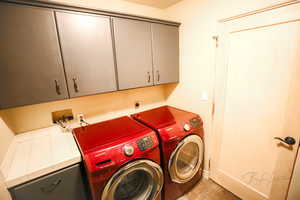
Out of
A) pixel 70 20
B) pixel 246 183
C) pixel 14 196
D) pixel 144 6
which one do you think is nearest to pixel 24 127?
pixel 14 196

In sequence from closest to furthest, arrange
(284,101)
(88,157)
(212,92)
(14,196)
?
(14,196) < (88,157) < (284,101) < (212,92)

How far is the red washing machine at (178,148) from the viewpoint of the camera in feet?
4.83

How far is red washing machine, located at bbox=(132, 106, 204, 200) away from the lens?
1472mm

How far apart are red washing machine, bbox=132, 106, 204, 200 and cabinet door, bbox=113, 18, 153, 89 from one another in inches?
20.9

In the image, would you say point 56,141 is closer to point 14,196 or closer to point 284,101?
point 14,196

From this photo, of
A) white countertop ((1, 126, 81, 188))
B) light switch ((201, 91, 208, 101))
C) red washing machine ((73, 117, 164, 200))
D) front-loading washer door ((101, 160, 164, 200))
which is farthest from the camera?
light switch ((201, 91, 208, 101))

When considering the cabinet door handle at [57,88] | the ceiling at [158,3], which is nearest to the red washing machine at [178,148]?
the cabinet door handle at [57,88]

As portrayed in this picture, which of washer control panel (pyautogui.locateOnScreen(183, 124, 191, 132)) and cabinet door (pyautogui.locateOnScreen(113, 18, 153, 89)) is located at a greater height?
cabinet door (pyautogui.locateOnScreen(113, 18, 153, 89))

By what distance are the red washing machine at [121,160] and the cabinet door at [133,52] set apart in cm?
54

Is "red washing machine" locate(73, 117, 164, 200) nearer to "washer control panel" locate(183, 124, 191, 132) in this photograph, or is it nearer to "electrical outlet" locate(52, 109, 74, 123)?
"electrical outlet" locate(52, 109, 74, 123)

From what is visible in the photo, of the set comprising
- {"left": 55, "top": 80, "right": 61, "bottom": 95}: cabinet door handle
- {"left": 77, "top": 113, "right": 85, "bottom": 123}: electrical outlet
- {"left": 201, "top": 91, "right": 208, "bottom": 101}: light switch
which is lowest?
{"left": 77, "top": 113, "right": 85, "bottom": 123}: electrical outlet

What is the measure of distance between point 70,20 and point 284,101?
1989 mm

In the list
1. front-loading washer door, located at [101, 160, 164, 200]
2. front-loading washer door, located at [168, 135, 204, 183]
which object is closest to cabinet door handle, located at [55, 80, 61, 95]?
front-loading washer door, located at [101, 160, 164, 200]

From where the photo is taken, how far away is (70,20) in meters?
1.23
